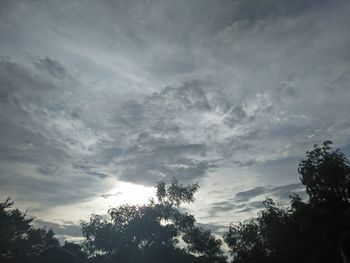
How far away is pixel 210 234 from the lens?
57.8 metres

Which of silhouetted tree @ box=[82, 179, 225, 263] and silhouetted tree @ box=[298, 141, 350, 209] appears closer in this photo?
silhouetted tree @ box=[298, 141, 350, 209]

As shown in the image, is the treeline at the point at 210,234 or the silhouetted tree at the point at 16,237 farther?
the silhouetted tree at the point at 16,237

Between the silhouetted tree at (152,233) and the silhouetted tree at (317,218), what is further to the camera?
the silhouetted tree at (152,233)

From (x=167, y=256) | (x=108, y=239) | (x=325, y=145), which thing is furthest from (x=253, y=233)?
(x=108, y=239)

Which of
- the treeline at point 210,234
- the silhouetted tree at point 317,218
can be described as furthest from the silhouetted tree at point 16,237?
the silhouetted tree at point 317,218

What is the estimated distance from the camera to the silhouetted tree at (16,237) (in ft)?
179

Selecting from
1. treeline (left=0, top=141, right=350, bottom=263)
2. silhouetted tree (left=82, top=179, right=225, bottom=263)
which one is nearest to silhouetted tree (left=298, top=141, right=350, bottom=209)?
treeline (left=0, top=141, right=350, bottom=263)

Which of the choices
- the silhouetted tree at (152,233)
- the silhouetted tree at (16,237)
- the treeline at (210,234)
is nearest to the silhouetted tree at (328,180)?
the treeline at (210,234)

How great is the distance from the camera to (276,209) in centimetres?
4134

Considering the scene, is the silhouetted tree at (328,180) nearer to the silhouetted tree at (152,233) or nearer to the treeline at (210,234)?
the treeline at (210,234)

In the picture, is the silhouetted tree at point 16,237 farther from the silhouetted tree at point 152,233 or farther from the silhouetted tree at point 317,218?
the silhouetted tree at point 317,218

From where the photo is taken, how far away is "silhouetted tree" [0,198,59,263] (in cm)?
5447

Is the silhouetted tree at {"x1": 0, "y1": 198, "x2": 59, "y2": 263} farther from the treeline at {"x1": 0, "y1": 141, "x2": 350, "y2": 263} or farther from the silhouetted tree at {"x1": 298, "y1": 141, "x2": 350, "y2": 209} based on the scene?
the silhouetted tree at {"x1": 298, "y1": 141, "x2": 350, "y2": 209}

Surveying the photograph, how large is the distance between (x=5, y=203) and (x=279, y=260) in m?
57.0
